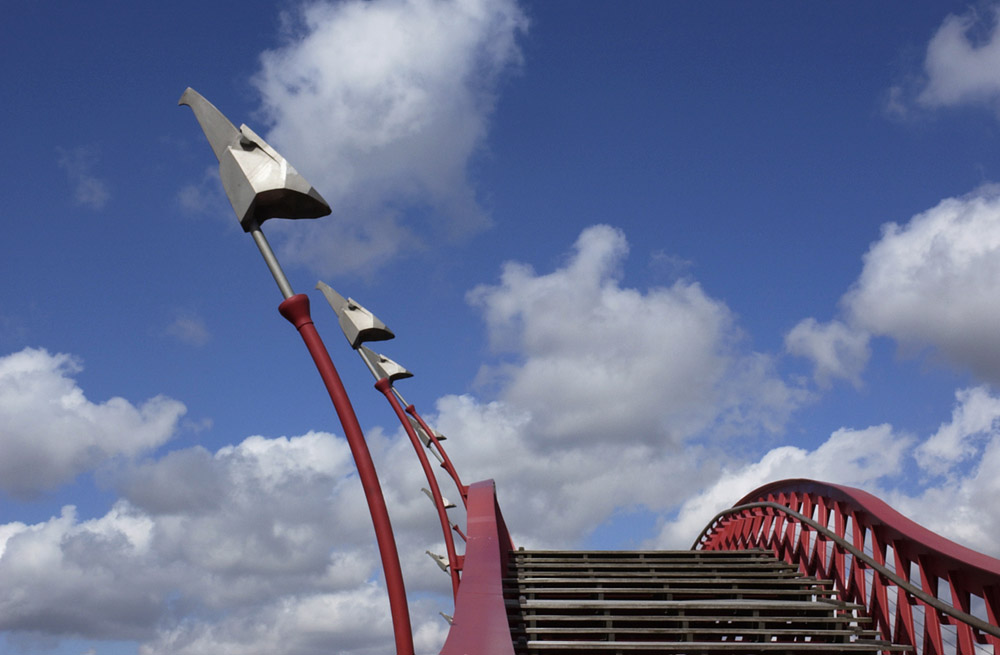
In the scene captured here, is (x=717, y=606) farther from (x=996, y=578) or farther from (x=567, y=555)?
(x=567, y=555)

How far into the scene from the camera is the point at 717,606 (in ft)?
26.2

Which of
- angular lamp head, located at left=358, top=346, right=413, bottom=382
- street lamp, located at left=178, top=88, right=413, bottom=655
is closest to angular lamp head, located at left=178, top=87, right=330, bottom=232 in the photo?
street lamp, located at left=178, top=88, right=413, bottom=655

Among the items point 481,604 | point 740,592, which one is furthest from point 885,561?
point 481,604

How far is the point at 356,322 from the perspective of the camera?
408 inches

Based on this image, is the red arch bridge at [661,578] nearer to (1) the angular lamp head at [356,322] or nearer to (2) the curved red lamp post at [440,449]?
(1) the angular lamp head at [356,322]

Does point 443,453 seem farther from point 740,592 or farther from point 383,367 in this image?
point 740,592

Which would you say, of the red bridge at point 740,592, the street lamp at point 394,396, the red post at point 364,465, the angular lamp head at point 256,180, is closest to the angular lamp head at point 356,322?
the street lamp at point 394,396

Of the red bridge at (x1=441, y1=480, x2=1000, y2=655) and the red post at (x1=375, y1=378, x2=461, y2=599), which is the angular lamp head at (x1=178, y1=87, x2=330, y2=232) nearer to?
the red bridge at (x1=441, y1=480, x2=1000, y2=655)

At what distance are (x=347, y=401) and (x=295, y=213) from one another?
1.23 meters

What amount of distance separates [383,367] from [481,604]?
8.69 metres

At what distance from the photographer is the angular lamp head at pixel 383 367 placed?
45.0 feet

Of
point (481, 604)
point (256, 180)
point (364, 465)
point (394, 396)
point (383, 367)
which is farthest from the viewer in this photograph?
point (394, 396)

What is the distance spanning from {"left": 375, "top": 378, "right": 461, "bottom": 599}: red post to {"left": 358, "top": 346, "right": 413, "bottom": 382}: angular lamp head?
0.52 feet

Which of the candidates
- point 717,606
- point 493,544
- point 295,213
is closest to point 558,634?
point 493,544
